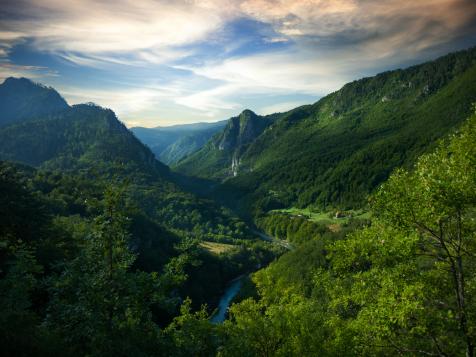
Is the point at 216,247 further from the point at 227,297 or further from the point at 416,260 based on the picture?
the point at 416,260

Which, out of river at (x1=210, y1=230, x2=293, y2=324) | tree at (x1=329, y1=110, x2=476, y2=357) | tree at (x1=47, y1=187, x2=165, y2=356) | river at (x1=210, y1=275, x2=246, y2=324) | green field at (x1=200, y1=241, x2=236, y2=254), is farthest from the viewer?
green field at (x1=200, y1=241, x2=236, y2=254)

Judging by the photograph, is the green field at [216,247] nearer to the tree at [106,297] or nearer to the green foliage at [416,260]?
the green foliage at [416,260]

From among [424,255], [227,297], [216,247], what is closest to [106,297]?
[424,255]

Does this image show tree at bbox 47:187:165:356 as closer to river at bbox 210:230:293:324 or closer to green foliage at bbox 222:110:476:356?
green foliage at bbox 222:110:476:356

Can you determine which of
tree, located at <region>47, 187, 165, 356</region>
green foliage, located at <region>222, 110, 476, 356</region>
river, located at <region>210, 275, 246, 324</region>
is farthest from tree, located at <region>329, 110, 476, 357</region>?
river, located at <region>210, 275, 246, 324</region>

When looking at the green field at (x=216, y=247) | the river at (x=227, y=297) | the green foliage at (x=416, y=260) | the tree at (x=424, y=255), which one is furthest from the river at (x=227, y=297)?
the tree at (x=424, y=255)

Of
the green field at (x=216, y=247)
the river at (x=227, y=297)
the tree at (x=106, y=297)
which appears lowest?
the river at (x=227, y=297)

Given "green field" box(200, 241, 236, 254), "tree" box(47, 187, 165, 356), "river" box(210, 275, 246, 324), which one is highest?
"tree" box(47, 187, 165, 356)

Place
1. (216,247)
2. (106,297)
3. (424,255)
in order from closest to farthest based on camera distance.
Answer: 1. (106,297)
2. (424,255)
3. (216,247)

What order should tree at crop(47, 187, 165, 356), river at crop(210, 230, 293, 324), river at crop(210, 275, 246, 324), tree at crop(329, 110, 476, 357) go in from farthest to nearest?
river at crop(210, 275, 246, 324) < river at crop(210, 230, 293, 324) < tree at crop(329, 110, 476, 357) < tree at crop(47, 187, 165, 356)

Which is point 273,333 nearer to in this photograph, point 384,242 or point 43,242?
point 384,242

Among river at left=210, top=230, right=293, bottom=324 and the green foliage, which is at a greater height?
the green foliage
